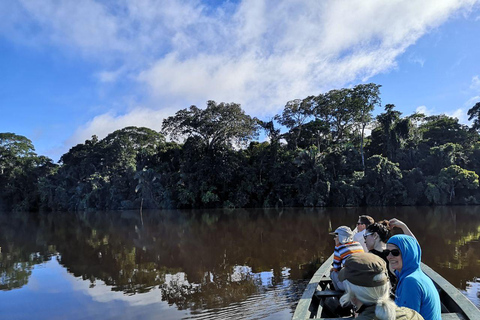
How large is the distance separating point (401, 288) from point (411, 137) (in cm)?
2817

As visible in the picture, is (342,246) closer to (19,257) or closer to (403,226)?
(403,226)

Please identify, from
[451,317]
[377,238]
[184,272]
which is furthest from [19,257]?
[451,317]

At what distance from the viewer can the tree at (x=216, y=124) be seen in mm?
28922

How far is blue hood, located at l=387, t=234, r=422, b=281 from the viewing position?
6.59 ft

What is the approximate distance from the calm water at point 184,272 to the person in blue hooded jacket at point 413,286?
9.95 feet

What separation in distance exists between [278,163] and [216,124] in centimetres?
676

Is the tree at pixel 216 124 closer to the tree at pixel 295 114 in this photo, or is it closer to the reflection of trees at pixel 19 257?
the tree at pixel 295 114

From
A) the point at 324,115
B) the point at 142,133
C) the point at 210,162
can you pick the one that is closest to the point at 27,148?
the point at 142,133

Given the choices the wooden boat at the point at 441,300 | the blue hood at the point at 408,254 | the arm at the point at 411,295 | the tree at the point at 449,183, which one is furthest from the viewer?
the tree at the point at 449,183

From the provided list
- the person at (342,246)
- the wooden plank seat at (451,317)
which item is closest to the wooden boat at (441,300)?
the wooden plank seat at (451,317)

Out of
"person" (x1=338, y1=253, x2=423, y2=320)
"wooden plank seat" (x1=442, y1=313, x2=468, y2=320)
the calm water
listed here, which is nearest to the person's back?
"person" (x1=338, y1=253, x2=423, y2=320)

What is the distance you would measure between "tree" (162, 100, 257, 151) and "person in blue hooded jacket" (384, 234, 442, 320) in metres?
27.2

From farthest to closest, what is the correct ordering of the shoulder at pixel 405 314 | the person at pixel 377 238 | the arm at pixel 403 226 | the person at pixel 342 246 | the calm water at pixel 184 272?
the calm water at pixel 184 272 < the person at pixel 342 246 < the person at pixel 377 238 < the arm at pixel 403 226 < the shoulder at pixel 405 314

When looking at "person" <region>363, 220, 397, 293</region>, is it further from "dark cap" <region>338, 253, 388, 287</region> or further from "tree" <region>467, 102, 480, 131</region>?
"tree" <region>467, 102, 480, 131</region>
